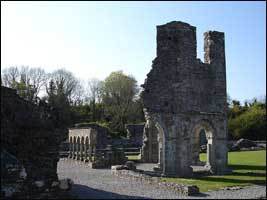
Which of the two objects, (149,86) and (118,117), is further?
(118,117)

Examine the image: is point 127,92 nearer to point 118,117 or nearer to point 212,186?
point 118,117

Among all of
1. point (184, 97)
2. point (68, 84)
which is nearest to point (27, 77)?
point (68, 84)

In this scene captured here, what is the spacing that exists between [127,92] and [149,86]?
35.7m

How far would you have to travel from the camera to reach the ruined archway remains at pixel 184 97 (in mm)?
20672

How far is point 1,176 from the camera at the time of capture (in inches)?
358

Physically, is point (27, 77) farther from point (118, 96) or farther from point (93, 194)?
point (93, 194)

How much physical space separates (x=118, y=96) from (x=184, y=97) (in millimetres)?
36151

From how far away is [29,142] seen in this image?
10.6m

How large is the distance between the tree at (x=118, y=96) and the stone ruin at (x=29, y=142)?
40241 millimetres

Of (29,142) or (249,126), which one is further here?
(249,126)

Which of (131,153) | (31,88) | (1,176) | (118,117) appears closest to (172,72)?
(1,176)

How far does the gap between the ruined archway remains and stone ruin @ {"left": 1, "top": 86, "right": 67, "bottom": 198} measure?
10.1 m

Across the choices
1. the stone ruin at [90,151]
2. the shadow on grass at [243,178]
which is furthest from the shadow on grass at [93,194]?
the stone ruin at [90,151]

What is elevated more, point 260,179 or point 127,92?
point 127,92
